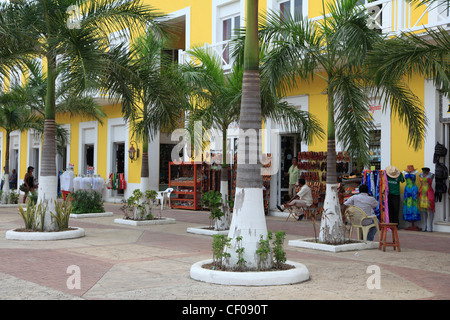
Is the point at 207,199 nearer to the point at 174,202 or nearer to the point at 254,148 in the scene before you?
the point at 254,148

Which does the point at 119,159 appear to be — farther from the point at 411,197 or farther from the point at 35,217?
the point at 411,197

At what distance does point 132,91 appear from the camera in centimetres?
1266

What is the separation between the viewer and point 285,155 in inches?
736

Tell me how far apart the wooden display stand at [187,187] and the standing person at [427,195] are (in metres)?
8.81

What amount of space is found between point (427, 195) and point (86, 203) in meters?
10.4

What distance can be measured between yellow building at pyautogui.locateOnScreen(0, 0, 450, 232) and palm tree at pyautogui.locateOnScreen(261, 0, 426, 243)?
82 cm

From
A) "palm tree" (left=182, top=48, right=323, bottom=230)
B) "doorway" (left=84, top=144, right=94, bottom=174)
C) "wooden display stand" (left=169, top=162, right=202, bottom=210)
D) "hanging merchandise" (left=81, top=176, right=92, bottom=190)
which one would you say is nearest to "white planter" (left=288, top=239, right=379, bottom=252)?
"palm tree" (left=182, top=48, right=323, bottom=230)

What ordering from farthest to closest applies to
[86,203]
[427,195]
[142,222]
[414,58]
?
[86,203]
[142,222]
[427,195]
[414,58]

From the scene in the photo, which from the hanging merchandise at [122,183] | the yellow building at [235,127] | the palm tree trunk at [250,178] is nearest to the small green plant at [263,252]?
the palm tree trunk at [250,178]

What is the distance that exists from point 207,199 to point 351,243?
3445mm

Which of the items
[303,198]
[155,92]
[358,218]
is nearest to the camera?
[358,218]

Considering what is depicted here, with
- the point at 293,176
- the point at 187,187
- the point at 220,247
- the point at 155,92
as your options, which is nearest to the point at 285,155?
the point at 293,176

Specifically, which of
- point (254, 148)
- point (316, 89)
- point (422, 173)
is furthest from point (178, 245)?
point (316, 89)

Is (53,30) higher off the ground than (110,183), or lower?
higher
